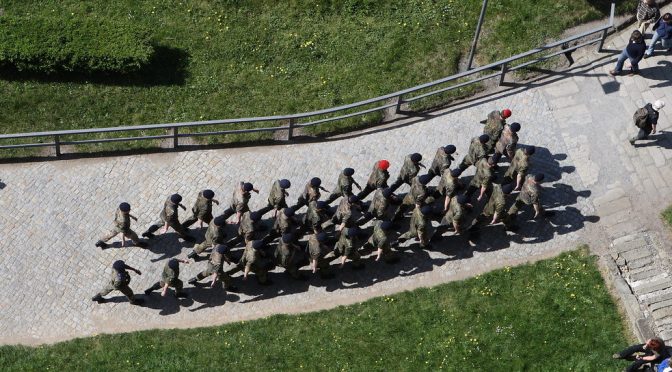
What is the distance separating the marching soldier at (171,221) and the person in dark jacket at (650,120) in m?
10.7

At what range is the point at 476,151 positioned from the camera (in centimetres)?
2317

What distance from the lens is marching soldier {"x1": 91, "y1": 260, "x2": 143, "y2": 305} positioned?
21.5 meters

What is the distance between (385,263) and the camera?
908 inches

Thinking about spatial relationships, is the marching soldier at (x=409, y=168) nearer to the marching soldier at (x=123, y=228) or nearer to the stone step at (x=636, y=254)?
the stone step at (x=636, y=254)

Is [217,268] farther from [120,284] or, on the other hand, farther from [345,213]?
[345,213]

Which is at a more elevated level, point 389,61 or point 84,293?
point 389,61

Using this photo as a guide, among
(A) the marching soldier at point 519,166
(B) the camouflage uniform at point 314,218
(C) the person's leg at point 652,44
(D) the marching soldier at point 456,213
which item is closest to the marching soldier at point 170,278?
(B) the camouflage uniform at point 314,218

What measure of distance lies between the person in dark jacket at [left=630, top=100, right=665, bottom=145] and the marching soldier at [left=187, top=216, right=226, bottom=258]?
9900 millimetres

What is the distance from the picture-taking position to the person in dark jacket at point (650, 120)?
2350 cm

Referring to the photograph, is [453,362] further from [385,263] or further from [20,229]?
[20,229]

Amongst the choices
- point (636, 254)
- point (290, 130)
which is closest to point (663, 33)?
point (636, 254)

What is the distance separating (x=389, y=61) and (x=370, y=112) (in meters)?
1.65

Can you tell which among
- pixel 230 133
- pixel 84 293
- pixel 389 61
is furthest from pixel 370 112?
pixel 84 293

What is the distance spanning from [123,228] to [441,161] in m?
7.23
